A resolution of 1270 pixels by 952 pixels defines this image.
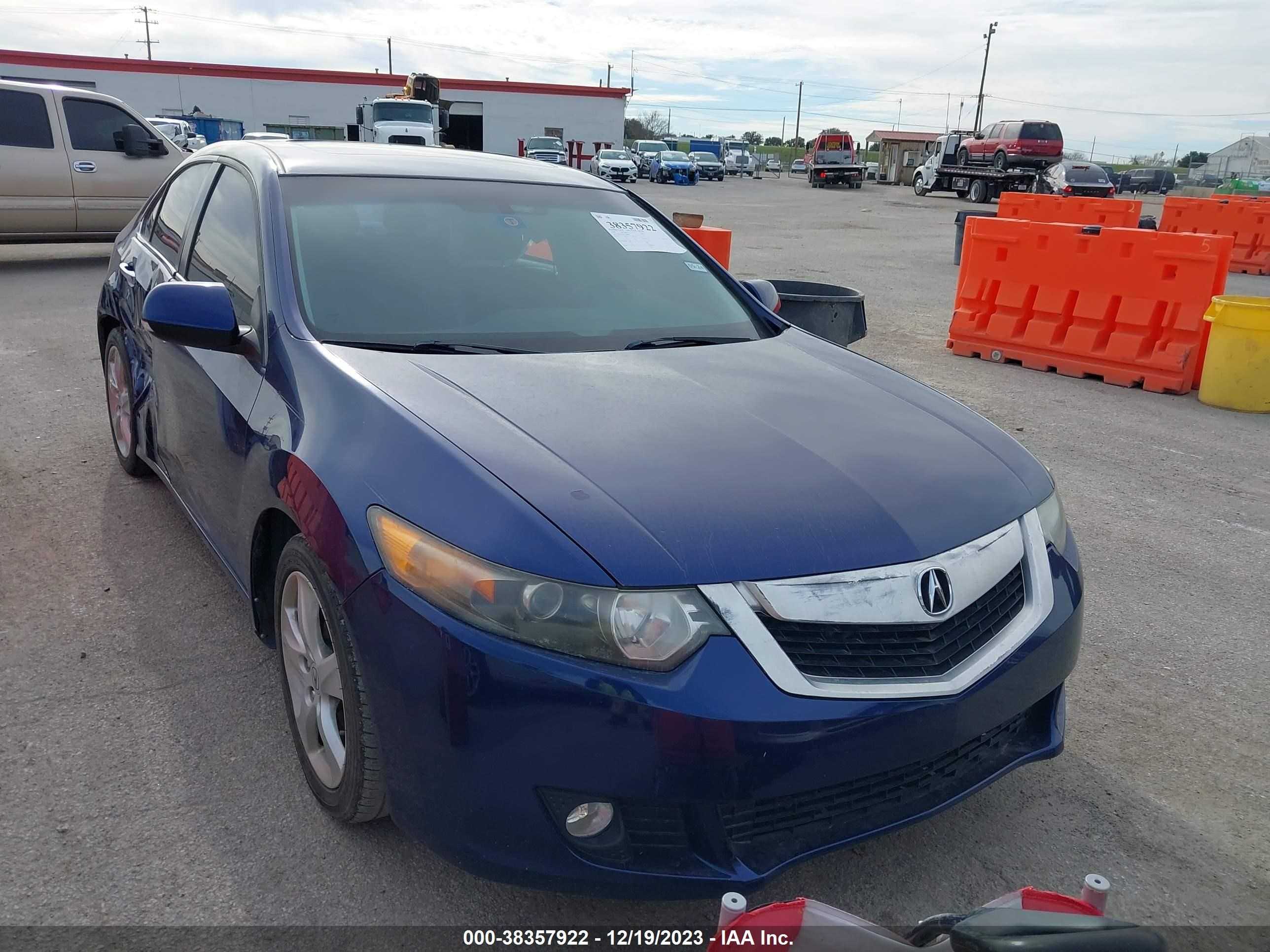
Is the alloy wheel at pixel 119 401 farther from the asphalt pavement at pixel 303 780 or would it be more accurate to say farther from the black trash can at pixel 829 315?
the black trash can at pixel 829 315

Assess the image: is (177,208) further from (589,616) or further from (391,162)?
(589,616)

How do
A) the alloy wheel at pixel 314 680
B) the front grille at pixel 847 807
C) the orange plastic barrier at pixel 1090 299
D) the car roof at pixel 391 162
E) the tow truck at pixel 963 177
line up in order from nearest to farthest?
the front grille at pixel 847 807
the alloy wheel at pixel 314 680
the car roof at pixel 391 162
the orange plastic barrier at pixel 1090 299
the tow truck at pixel 963 177

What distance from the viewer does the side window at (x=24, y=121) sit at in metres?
11.4

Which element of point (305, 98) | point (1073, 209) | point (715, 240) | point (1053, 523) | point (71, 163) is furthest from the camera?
point (305, 98)

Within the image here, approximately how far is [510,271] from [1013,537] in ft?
5.64

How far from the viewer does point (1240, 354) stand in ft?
23.5

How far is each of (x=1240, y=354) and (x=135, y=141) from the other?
11588mm

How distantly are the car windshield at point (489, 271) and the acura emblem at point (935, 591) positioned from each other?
50.2 inches

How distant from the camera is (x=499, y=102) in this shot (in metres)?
56.6

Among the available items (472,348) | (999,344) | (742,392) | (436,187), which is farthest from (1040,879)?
(999,344)

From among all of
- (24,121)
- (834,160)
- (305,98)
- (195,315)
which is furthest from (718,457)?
(305,98)

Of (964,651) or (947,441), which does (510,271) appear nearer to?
(947,441)

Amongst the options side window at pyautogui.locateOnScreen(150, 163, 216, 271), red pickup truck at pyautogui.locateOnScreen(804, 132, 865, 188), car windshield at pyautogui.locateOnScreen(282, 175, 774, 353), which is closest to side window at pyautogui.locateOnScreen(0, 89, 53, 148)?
side window at pyautogui.locateOnScreen(150, 163, 216, 271)

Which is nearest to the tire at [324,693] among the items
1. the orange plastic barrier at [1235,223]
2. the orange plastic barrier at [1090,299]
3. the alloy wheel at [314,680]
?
the alloy wheel at [314,680]
